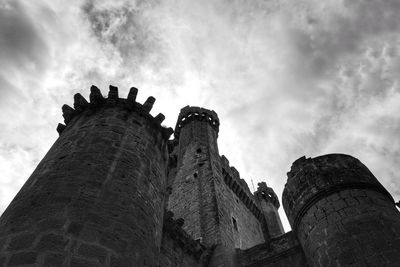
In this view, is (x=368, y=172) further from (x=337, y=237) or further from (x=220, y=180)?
(x=220, y=180)

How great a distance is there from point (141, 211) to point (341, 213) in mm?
4846

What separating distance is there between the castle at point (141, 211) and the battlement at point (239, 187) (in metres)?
5.48

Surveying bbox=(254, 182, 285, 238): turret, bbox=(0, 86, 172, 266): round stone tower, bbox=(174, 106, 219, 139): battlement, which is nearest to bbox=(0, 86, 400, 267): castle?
bbox=(0, 86, 172, 266): round stone tower

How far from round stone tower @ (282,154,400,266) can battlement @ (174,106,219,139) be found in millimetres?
14159

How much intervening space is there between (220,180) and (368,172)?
8.27 meters

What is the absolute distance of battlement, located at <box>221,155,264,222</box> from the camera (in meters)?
18.8

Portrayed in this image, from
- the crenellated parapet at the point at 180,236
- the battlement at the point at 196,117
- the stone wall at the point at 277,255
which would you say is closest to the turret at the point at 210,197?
the battlement at the point at 196,117

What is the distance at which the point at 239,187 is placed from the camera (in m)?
19.5

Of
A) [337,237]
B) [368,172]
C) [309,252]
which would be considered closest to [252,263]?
[309,252]

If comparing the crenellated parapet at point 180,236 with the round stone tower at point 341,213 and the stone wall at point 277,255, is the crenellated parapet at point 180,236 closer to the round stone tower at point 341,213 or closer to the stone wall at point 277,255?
the stone wall at point 277,255

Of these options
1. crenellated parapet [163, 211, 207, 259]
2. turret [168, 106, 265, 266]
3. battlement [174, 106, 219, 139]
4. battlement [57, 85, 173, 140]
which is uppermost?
battlement [174, 106, 219, 139]

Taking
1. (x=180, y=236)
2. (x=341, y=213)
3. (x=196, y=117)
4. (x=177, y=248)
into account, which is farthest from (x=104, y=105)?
(x=196, y=117)

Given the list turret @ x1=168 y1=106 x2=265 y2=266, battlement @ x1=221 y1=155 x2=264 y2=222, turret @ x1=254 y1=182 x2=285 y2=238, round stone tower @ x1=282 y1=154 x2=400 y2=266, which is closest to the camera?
round stone tower @ x1=282 y1=154 x2=400 y2=266

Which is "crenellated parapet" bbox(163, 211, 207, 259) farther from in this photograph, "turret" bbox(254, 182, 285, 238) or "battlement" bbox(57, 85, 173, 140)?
"turret" bbox(254, 182, 285, 238)
